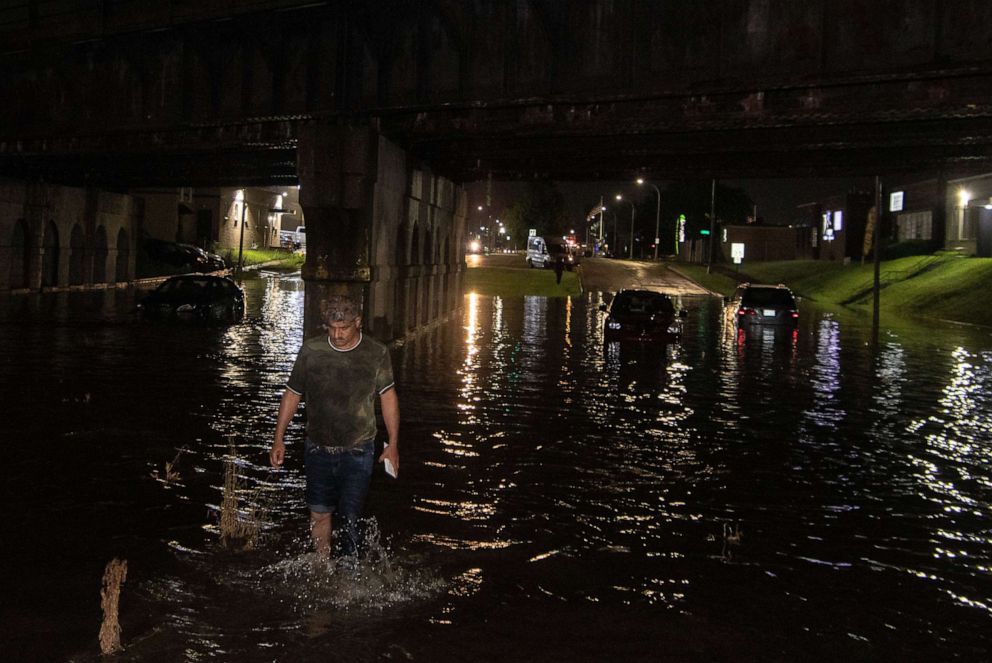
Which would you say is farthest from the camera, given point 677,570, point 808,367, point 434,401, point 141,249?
point 141,249

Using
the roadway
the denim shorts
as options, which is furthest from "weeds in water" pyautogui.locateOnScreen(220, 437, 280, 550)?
the roadway

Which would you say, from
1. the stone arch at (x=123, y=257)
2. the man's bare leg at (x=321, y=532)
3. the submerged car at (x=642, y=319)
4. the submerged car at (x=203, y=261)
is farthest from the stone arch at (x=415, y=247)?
the submerged car at (x=203, y=261)

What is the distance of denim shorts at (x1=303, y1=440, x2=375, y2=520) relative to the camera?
7219 millimetres

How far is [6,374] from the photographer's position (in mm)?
17656

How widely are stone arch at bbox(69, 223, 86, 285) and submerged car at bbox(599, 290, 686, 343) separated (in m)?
28.8

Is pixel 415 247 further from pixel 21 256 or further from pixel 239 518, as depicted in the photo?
pixel 21 256

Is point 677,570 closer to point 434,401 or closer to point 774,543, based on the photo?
point 774,543

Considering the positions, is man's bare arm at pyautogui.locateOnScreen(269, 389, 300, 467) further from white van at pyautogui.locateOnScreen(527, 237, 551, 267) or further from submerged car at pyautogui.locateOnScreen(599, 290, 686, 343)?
white van at pyautogui.locateOnScreen(527, 237, 551, 267)

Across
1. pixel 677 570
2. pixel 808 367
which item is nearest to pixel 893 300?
pixel 808 367

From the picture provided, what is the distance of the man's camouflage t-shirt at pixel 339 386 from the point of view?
7180mm

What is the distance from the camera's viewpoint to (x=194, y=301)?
2975cm

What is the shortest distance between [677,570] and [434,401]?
9.03 meters

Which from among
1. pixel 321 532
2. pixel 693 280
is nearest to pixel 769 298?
pixel 321 532

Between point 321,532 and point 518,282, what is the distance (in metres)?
55.5
